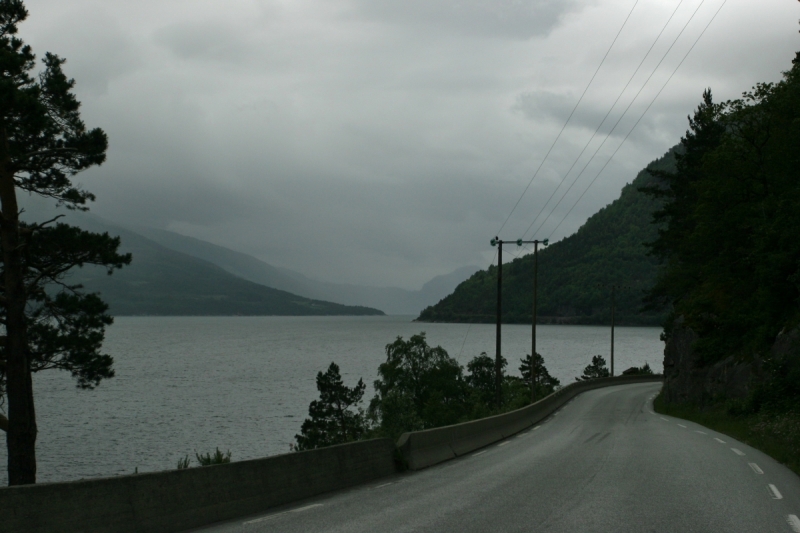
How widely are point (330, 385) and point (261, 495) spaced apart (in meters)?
55.3

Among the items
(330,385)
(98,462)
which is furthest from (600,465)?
(330,385)

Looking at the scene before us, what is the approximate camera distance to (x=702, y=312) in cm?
4266

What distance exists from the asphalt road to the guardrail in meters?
0.29

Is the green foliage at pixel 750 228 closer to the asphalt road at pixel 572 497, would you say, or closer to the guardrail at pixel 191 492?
the asphalt road at pixel 572 497

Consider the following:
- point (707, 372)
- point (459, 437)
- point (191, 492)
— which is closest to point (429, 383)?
point (707, 372)

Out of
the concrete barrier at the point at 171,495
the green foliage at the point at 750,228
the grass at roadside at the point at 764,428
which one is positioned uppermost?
the green foliage at the point at 750,228

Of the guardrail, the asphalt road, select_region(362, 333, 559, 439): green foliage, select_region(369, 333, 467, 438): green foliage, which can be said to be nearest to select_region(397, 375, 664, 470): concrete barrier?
the guardrail

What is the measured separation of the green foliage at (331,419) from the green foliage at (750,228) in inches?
1114

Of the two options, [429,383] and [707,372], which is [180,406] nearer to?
[429,383]

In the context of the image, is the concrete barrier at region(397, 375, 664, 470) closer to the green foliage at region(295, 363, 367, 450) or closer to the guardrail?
the guardrail

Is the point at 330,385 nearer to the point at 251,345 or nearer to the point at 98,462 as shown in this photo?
the point at 98,462

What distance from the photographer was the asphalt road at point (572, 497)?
8.62m

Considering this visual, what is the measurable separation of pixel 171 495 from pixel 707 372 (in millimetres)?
37404

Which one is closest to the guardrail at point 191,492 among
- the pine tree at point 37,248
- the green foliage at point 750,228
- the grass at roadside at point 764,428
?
the grass at roadside at point 764,428
